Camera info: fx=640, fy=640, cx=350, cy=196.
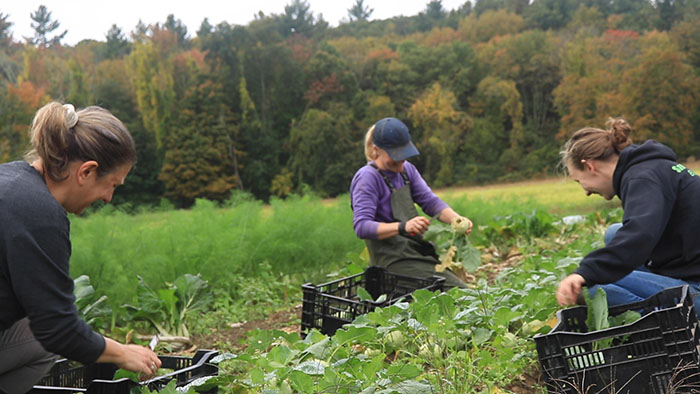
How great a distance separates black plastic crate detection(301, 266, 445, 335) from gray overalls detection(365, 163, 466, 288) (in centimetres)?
10

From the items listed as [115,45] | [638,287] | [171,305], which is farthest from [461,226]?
[115,45]

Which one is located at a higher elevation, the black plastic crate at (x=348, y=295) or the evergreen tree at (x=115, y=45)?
the evergreen tree at (x=115, y=45)

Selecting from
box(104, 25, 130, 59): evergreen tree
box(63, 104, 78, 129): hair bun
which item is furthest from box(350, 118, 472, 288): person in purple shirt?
box(104, 25, 130, 59): evergreen tree

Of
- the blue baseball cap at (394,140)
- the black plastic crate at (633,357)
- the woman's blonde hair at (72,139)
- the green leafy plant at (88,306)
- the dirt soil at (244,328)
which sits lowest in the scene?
the dirt soil at (244,328)

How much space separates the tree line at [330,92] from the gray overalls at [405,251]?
20070 millimetres

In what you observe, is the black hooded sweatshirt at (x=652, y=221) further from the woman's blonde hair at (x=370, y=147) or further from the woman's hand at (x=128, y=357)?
the woman's blonde hair at (x=370, y=147)

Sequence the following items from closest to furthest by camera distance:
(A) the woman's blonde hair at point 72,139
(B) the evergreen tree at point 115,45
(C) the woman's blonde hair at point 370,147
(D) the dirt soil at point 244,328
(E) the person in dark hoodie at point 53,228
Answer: (E) the person in dark hoodie at point 53,228, (A) the woman's blonde hair at point 72,139, (C) the woman's blonde hair at point 370,147, (D) the dirt soil at point 244,328, (B) the evergreen tree at point 115,45

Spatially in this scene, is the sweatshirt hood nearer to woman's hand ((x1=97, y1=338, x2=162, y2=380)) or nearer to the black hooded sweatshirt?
the black hooded sweatshirt

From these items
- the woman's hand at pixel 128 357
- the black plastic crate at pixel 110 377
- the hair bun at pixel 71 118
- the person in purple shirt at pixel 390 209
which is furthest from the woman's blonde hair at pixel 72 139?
the person in purple shirt at pixel 390 209

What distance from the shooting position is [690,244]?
285cm

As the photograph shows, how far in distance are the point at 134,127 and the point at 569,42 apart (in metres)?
18.6

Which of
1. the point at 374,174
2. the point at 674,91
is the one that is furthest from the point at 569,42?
the point at 374,174

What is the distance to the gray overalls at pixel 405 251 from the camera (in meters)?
4.38

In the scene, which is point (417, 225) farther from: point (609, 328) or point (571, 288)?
Result: point (609, 328)
